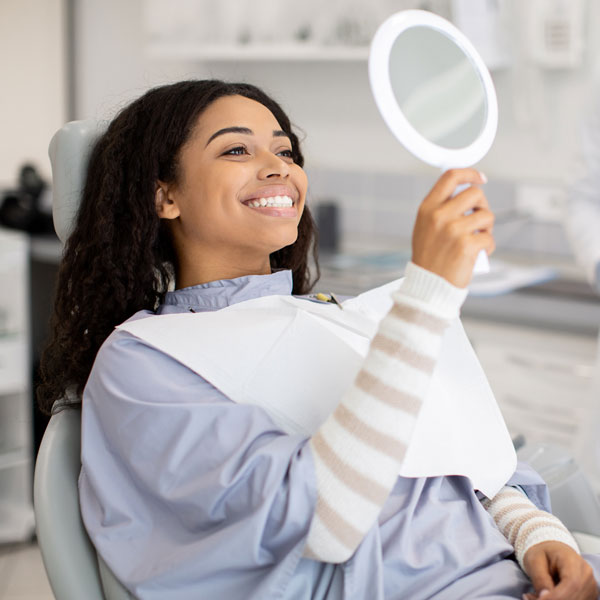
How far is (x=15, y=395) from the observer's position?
2.80m

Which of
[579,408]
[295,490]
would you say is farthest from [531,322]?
[295,490]

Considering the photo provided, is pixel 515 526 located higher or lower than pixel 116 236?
lower

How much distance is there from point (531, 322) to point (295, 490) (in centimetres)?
160

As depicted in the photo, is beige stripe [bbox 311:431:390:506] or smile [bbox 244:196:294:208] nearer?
beige stripe [bbox 311:431:390:506]

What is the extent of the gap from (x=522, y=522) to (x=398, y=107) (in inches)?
23.1

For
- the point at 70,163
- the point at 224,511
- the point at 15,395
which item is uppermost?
the point at 70,163

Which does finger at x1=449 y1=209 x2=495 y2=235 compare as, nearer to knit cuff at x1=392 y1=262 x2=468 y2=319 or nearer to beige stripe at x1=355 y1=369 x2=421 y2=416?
knit cuff at x1=392 y1=262 x2=468 y2=319

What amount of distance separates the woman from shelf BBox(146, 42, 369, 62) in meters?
1.62

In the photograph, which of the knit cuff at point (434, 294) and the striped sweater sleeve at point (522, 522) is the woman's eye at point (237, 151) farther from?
the striped sweater sleeve at point (522, 522)

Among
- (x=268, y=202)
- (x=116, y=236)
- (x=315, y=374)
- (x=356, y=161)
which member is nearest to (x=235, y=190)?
(x=268, y=202)

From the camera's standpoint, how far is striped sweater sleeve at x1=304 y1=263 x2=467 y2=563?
947 mm

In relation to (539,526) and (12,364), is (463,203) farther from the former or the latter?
(12,364)

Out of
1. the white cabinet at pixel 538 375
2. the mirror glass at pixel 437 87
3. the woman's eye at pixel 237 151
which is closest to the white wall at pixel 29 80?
the white cabinet at pixel 538 375

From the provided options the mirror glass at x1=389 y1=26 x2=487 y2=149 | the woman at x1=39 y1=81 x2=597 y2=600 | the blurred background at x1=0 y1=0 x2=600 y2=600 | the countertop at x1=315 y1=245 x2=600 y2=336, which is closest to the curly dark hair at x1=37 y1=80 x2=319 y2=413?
the woman at x1=39 y1=81 x2=597 y2=600
